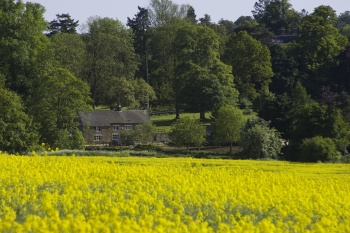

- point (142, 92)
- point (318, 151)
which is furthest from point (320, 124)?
point (142, 92)

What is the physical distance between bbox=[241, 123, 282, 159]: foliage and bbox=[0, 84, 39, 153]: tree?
1536 centimetres

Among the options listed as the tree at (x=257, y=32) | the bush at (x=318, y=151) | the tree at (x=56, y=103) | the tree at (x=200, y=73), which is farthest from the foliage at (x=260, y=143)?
the tree at (x=257, y=32)

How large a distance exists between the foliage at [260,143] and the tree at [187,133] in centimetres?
986

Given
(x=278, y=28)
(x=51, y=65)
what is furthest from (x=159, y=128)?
(x=278, y=28)

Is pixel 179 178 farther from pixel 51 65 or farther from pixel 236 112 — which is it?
pixel 236 112

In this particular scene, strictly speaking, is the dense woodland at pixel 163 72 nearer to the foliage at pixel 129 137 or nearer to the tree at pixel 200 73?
the tree at pixel 200 73

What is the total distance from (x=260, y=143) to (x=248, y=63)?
3325 centimetres

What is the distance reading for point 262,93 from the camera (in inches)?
3007

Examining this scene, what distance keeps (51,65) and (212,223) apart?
155 ft

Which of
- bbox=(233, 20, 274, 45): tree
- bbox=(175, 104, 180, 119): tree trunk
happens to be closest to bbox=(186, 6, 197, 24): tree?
bbox=(233, 20, 274, 45): tree

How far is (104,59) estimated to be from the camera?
82188 millimetres

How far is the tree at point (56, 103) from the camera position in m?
54.3

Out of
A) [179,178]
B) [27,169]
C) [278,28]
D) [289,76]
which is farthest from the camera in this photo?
[278,28]

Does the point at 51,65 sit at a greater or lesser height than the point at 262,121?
greater
